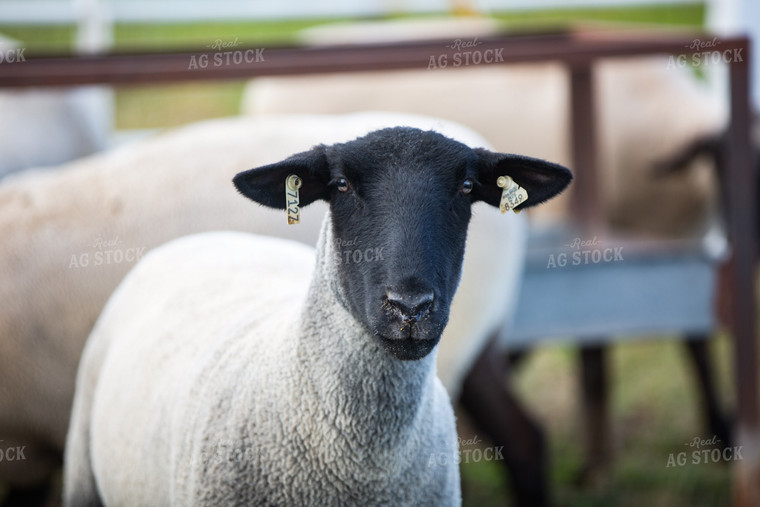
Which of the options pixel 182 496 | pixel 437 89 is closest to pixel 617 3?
pixel 437 89

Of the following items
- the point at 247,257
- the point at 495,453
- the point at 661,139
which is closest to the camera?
the point at 247,257

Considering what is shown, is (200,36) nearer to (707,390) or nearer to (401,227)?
(707,390)

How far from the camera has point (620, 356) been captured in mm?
6410

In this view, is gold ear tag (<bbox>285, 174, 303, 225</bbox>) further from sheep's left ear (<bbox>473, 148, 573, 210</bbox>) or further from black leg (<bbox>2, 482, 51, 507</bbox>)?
black leg (<bbox>2, 482, 51, 507</bbox>)

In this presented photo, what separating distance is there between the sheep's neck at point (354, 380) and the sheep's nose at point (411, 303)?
0.78ft

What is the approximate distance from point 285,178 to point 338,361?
0.44 meters

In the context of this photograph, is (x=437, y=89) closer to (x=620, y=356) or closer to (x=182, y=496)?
(x=620, y=356)

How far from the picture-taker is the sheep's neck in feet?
6.37

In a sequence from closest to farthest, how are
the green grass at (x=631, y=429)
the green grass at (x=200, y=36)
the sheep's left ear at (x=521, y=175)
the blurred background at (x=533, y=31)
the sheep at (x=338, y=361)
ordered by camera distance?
the sheep at (x=338, y=361) < the sheep's left ear at (x=521, y=175) < the green grass at (x=631, y=429) < the blurred background at (x=533, y=31) < the green grass at (x=200, y=36)

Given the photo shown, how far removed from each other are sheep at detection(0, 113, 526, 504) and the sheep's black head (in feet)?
3.94

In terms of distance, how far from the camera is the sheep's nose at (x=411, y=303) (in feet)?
5.55

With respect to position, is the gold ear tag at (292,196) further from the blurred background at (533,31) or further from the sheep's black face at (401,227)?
the blurred background at (533,31)

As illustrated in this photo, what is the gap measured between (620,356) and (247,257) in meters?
4.51

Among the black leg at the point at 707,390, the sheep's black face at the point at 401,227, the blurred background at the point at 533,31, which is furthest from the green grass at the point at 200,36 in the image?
the sheep's black face at the point at 401,227
